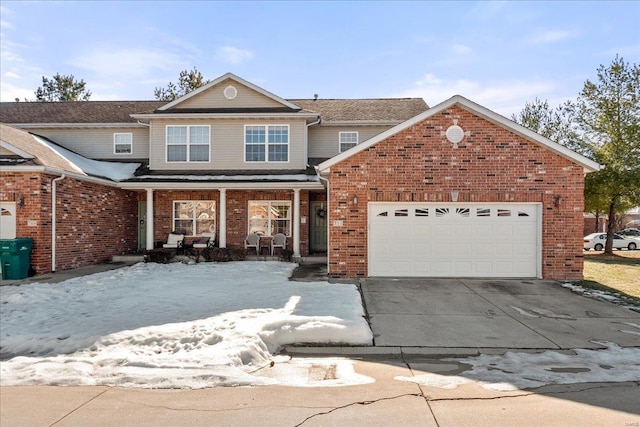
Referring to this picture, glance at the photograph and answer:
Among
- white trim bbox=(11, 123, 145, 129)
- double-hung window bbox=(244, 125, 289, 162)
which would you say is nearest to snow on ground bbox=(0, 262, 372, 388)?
double-hung window bbox=(244, 125, 289, 162)

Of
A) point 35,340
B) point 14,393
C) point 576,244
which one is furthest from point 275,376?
point 576,244

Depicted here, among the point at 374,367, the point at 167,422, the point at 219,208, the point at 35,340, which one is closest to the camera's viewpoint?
the point at 167,422

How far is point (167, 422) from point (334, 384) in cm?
172

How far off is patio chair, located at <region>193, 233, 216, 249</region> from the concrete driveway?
7134mm

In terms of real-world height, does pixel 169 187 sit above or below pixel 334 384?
above

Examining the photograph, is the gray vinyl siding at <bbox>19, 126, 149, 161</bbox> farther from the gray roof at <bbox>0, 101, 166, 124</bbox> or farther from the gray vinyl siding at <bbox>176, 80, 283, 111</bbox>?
the gray vinyl siding at <bbox>176, 80, 283, 111</bbox>

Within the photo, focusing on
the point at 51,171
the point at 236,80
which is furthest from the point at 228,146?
the point at 51,171

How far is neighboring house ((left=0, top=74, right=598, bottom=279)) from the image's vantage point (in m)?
10.4

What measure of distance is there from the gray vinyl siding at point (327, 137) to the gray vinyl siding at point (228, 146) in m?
1.23

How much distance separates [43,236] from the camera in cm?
1116

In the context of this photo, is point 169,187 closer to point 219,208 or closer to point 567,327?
point 219,208

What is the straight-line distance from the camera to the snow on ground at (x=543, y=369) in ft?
14.0

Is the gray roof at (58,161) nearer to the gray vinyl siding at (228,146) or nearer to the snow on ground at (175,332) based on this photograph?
the gray vinyl siding at (228,146)

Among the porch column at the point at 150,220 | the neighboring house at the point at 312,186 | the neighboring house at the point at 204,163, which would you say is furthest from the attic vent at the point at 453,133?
the porch column at the point at 150,220
